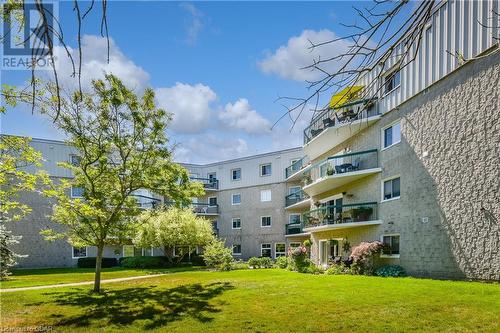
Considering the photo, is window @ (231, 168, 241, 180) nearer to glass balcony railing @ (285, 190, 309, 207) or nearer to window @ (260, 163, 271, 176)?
window @ (260, 163, 271, 176)

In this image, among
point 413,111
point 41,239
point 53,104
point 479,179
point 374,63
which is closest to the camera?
point 374,63

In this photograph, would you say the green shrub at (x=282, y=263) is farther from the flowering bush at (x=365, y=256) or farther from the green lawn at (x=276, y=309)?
the green lawn at (x=276, y=309)

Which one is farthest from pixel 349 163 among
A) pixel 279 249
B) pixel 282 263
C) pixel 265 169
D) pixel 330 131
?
pixel 265 169

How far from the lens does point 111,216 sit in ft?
52.3

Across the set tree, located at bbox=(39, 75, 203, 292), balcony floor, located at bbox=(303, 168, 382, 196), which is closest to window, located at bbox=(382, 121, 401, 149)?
balcony floor, located at bbox=(303, 168, 382, 196)

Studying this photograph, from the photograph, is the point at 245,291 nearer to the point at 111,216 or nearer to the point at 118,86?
the point at 111,216

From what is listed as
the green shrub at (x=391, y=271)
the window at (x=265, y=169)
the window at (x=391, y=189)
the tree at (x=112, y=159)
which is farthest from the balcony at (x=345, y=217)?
the window at (x=265, y=169)

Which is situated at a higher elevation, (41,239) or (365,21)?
(365,21)

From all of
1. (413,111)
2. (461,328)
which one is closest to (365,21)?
(461,328)

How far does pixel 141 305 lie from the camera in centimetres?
1280

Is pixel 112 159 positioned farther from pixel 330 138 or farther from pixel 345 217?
pixel 330 138

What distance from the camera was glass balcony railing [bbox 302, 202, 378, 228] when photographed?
22844 millimetres

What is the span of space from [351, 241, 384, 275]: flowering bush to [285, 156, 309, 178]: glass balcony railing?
16.3 m

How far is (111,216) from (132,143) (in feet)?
9.83
